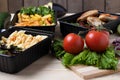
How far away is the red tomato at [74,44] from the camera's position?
1143 mm

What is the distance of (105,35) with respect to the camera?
114 centimetres

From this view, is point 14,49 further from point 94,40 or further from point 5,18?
point 5,18


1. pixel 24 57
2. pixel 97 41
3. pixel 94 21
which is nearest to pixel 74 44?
pixel 97 41

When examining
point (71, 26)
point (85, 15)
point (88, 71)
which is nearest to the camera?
point (88, 71)

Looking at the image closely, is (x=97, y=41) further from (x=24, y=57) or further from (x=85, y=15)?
(x=85, y=15)

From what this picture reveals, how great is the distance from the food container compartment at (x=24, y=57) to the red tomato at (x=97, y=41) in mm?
182

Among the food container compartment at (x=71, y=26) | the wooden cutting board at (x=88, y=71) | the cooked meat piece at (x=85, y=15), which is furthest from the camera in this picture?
the cooked meat piece at (x=85, y=15)

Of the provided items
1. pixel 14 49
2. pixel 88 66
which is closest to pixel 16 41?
pixel 14 49

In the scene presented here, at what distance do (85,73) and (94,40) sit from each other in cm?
15

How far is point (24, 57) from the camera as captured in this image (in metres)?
1.09

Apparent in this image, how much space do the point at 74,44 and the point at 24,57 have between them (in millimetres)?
194

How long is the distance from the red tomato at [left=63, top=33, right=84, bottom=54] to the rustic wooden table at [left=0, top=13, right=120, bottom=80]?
0.07m

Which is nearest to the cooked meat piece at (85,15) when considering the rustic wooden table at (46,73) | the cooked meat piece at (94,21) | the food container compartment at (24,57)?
the cooked meat piece at (94,21)

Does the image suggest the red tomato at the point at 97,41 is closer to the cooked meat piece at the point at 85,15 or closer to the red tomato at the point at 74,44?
the red tomato at the point at 74,44
